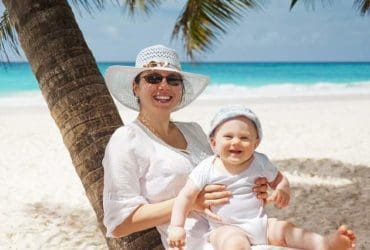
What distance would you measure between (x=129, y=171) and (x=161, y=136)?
0.30 m

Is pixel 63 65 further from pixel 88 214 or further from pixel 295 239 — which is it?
pixel 88 214

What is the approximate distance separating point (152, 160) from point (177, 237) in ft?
1.20

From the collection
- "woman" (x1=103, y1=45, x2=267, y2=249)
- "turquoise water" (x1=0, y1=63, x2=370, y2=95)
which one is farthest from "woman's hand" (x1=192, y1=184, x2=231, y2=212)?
"turquoise water" (x1=0, y1=63, x2=370, y2=95)

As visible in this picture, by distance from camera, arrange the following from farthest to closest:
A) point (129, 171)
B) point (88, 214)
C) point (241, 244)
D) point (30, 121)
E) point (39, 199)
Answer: point (30, 121), point (39, 199), point (88, 214), point (129, 171), point (241, 244)

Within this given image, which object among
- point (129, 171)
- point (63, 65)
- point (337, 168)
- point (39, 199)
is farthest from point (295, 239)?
point (337, 168)

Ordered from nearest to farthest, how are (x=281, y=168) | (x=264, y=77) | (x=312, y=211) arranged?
(x=312, y=211), (x=281, y=168), (x=264, y=77)

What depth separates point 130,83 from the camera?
2865mm

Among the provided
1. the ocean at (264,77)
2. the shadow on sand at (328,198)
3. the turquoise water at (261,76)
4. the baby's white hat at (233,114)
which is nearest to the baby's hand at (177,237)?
the baby's white hat at (233,114)

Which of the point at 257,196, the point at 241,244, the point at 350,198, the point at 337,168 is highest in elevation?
the point at 337,168

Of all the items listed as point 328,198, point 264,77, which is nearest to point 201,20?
point 328,198

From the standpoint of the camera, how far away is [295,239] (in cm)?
245

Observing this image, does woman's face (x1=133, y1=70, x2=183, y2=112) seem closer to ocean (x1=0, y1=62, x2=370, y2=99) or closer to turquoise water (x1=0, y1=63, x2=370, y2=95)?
ocean (x1=0, y1=62, x2=370, y2=99)

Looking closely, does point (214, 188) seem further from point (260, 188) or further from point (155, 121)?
point (155, 121)

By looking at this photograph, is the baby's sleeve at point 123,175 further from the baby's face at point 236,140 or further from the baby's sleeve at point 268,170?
the baby's sleeve at point 268,170
